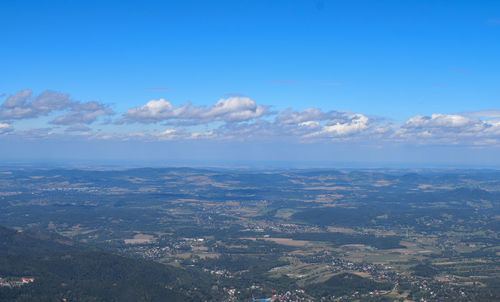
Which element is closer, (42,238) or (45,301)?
(45,301)

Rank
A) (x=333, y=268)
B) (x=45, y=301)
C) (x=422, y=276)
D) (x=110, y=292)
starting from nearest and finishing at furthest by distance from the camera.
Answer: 1. (x=45, y=301)
2. (x=110, y=292)
3. (x=422, y=276)
4. (x=333, y=268)

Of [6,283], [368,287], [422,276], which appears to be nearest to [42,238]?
[6,283]

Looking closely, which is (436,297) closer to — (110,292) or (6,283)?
(110,292)

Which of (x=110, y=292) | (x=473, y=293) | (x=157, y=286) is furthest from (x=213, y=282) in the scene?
(x=473, y=293)

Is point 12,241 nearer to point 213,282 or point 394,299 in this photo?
point 213,282

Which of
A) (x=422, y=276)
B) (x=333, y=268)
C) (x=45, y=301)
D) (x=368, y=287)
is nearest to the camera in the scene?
(x=45, y=301)

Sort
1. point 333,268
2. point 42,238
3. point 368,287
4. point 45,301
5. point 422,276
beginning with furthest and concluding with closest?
point 42,238
point 333,268
point 422,276
point 368,287
point 45,301
